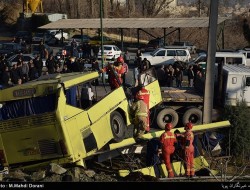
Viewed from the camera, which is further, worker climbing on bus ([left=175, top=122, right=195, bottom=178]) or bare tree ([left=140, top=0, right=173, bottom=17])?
bare tree ([left=140, top=0, right=173, bottom=17])

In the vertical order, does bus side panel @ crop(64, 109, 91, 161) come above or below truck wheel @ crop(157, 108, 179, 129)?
above

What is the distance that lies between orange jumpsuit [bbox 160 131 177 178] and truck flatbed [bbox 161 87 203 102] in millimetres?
5966

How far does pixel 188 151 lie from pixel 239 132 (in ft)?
9.72

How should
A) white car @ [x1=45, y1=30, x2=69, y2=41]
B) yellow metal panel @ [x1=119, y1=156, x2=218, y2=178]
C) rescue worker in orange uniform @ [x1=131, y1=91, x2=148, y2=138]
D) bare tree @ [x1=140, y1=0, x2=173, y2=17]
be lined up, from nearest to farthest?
yellow metal panel @ [x1=119, y1=156, x2=218, y2=178] < rescue worker in orange uniform @ [x1=131, y1=91, x2=148, y2=138] < white car @ [x1=45, y1=30, x2=69, y2=41] < bare tree @ [x1=140, y1=0, x2=173, y2=17]

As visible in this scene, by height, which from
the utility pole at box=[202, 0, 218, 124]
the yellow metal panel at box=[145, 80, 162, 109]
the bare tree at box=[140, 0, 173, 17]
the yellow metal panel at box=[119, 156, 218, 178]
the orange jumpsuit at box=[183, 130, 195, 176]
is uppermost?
the bare tree at box=[140, 0, 173, 17]

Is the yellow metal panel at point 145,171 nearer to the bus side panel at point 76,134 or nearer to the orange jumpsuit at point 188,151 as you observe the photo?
the orange jumpsuit at point 188,151

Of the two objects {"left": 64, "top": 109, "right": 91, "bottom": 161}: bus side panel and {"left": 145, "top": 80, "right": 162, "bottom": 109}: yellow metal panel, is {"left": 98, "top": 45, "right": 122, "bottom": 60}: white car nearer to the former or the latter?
{"left": 145, "top": 80, "right": 162, "bottom": 109}: yellow metal panel

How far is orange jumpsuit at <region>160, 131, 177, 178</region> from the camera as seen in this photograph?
11.0 m

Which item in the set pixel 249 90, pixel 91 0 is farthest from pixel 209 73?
pixel 91 0

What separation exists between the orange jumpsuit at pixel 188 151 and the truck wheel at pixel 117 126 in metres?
2.42

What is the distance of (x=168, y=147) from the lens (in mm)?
11070

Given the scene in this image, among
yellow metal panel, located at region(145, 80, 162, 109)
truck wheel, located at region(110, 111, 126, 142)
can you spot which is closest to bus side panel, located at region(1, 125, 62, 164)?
truck wheel, located at region(110, 111, 126, 142)

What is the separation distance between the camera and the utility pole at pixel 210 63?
1281cm

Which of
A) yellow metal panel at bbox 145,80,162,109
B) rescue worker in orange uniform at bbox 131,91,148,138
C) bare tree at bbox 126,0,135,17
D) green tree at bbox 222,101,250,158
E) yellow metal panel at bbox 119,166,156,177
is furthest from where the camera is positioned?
bare tree at bbox 126,0,135,17
